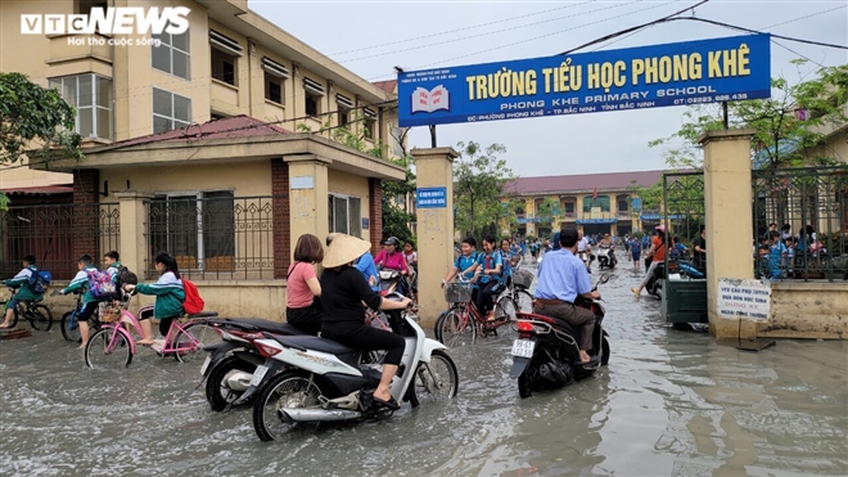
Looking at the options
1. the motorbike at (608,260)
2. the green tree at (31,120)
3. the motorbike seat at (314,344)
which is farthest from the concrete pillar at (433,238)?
the motorbike at (608,260)

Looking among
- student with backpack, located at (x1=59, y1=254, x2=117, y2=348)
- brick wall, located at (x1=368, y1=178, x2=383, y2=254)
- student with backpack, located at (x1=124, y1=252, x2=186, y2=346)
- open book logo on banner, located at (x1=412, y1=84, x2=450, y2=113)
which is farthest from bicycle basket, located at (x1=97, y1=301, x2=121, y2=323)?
brick wall, located at (x1=368, y1=178, x2=383, y2=254)

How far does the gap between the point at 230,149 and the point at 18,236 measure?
18.3ft

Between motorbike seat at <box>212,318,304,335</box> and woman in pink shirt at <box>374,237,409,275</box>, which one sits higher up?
woman in pink shirt at <box>374,237,409,275</box>

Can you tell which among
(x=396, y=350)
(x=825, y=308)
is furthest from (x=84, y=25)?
(x=825, y=308)

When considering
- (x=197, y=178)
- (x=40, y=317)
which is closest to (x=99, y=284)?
(x=197, y=178)

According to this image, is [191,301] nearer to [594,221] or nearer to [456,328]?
[456,328]

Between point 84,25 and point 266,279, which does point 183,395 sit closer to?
point 266,279

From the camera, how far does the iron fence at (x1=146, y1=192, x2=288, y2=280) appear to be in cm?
1088

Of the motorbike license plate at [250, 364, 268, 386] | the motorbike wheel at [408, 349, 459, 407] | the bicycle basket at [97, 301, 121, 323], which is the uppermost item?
the bicycle basket at [97, 301, 121, 323]

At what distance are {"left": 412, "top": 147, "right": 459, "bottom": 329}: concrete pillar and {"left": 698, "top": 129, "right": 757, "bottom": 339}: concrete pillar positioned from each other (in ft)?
13.3

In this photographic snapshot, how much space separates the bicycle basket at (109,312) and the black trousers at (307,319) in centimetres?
409

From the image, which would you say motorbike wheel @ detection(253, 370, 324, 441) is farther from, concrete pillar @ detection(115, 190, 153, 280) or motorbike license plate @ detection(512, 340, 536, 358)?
concrete pillar @ detection(115, 190, 153, 280)

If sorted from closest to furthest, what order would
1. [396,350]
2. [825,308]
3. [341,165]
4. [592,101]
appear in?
[396,350], [825,308], [592,101], [341,165]

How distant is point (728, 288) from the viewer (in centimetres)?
816
